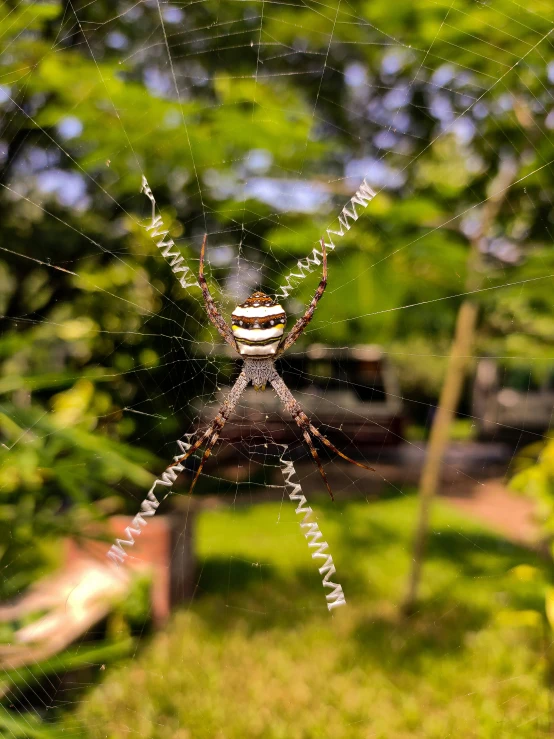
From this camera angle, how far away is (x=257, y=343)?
3.06 meters

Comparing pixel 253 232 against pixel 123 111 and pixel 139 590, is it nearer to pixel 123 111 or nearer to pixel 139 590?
pixel 123 111

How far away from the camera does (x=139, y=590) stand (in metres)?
4.67

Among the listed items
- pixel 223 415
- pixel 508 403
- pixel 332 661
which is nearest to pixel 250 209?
pixel 223 415

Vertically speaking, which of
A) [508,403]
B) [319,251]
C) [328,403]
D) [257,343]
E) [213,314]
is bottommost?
[508,403]

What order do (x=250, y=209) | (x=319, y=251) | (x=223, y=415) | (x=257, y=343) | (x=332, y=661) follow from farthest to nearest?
(x=332, y=661) → (x=223, y=415) → (x=250, y=209) → (x=319, y=251) → (x=257, y=343)

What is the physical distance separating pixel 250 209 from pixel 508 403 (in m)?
16.0

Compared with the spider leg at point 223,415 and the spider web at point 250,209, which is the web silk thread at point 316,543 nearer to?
the spider web at point 250,209

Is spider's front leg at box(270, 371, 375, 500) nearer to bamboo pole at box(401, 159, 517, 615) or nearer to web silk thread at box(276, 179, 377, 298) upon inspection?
web silk thread at box(276, 179, 377, 298)

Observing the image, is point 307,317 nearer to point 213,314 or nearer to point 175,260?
point 213,314

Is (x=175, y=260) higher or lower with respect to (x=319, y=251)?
higher

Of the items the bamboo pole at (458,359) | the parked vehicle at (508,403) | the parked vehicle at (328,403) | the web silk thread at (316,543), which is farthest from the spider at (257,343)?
the parked vehicle at (508,403)

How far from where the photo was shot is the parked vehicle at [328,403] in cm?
423

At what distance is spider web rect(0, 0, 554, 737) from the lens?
307 centimetres

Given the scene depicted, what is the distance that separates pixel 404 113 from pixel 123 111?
2.07 metres
